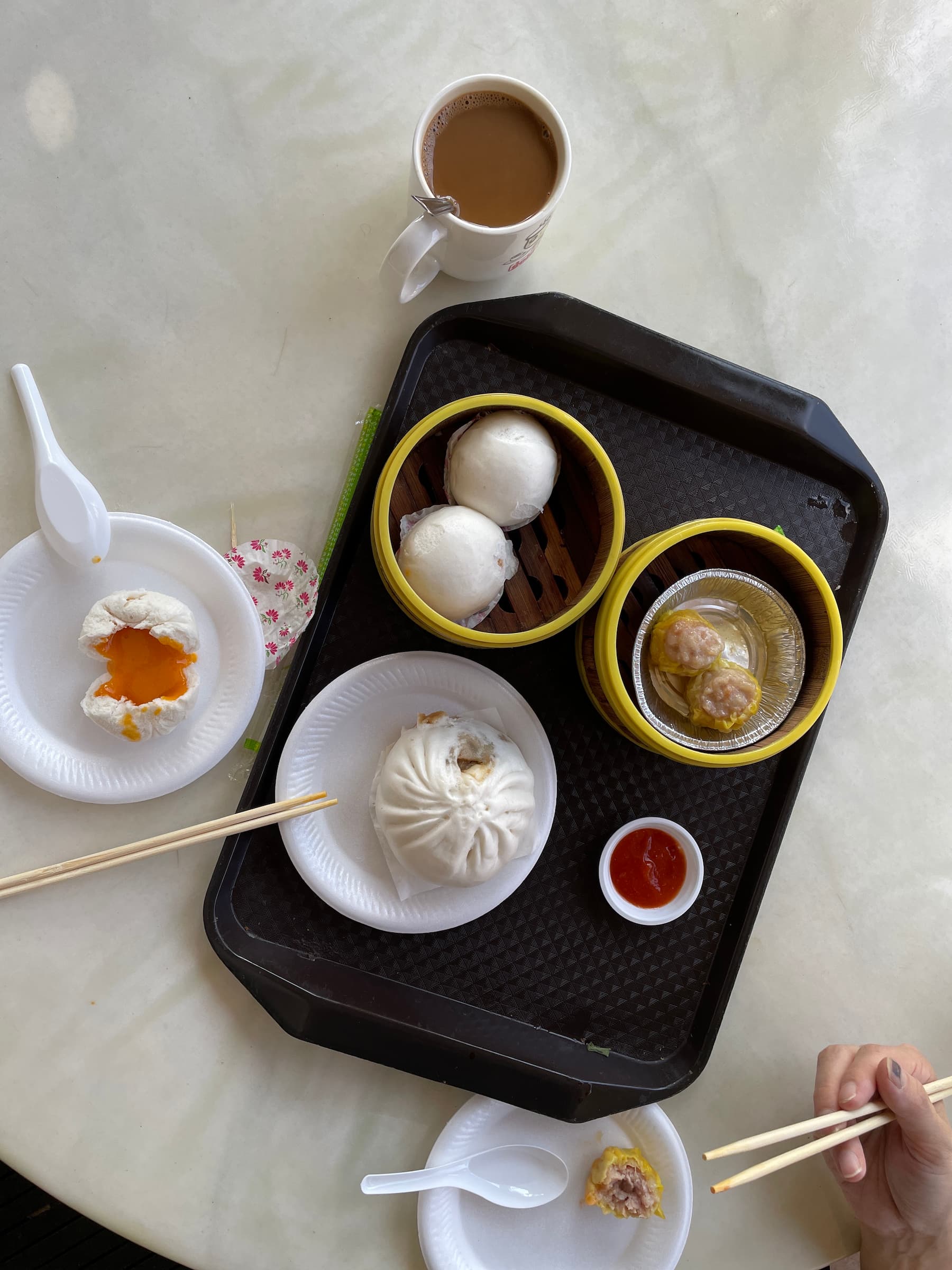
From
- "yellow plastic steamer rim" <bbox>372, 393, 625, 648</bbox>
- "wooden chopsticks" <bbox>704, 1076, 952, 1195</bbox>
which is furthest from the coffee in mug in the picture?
"wooden chopsticks" <bbox>704, 1076, 952, 1195</bbox>

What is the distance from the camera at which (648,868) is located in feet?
4.11

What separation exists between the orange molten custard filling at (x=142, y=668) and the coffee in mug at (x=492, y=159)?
2.49 ft

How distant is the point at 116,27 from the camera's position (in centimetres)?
121

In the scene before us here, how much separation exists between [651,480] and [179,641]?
2.56ft

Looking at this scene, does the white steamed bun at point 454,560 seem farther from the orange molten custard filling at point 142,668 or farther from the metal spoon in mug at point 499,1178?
the metal spoon in mug at point 499,1178

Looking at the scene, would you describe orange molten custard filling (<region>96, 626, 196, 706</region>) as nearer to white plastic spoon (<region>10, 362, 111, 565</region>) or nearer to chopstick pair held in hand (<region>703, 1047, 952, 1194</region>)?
white plastic spoon (<region>10, 362, 111, 565</region>)

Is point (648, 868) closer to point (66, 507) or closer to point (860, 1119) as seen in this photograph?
point (860, 1119)

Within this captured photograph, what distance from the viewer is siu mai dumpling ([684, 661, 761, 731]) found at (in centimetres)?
109

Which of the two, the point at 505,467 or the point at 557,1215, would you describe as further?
the point at 557,1215

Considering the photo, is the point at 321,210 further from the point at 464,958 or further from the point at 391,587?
the point at 464,958

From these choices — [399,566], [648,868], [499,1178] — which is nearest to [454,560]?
[399,566]

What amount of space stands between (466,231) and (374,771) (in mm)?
798

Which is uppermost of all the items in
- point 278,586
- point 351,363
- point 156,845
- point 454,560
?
point 351,363

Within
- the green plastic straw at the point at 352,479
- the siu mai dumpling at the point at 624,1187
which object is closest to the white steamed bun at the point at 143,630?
the green plastic straw at the point at 352,479
